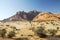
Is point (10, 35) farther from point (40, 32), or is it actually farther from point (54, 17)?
point (54, 17)

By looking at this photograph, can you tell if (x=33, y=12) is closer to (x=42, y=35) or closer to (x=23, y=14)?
(x=23, y=14)

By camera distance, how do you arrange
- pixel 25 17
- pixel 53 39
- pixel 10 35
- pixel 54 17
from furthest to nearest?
pixel 25 17, pixel 54 17, pixel 10 35, pixel 53 39

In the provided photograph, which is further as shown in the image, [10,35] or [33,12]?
[33,12]

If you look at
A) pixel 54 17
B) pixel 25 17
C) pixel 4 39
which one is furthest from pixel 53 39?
pixel 25 17

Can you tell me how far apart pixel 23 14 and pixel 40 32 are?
86.2 meters

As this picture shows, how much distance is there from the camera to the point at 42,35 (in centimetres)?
2422

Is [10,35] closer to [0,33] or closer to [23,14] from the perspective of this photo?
[0,33]

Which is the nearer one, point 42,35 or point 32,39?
point 32,39

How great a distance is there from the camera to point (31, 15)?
108m

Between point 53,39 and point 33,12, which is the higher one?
point 33,12

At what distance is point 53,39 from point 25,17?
87.4 metres

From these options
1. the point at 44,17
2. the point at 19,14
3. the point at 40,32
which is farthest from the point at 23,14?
the point at 40,32

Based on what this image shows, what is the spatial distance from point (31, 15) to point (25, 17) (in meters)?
4.21

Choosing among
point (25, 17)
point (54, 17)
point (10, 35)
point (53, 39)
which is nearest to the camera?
point (53, 39)
